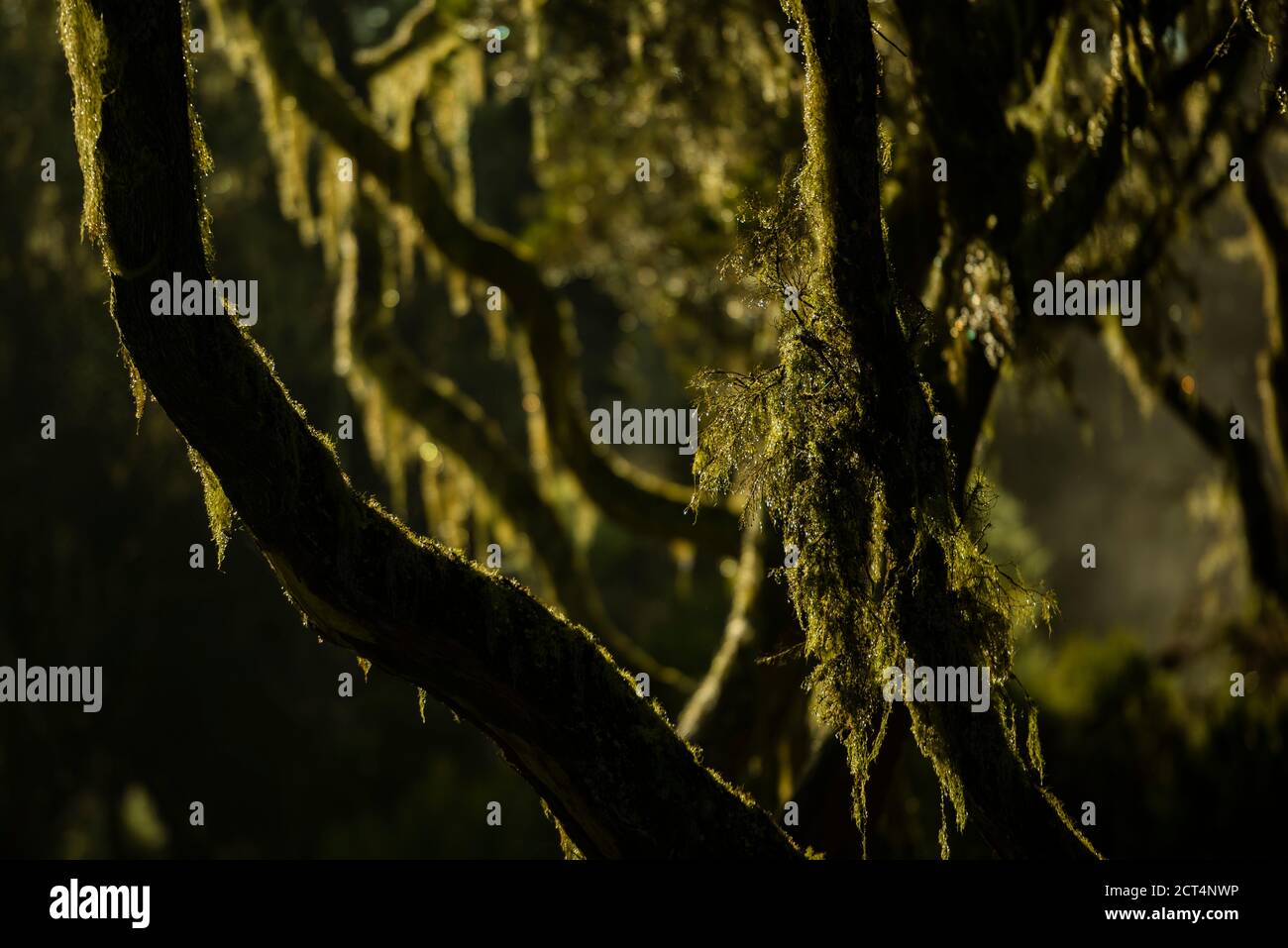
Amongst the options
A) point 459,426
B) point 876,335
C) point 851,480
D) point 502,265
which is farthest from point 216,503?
point 459,426

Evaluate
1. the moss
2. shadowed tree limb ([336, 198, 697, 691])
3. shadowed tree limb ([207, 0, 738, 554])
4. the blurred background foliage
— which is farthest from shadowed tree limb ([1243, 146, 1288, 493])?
the moss

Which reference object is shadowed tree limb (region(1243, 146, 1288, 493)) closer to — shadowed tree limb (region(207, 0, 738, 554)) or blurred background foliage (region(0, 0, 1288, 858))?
blurred background foliage (region(0, 0, 1288, 858))

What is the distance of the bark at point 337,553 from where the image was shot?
2.92 m

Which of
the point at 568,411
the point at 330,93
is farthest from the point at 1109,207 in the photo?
the point at 330,93

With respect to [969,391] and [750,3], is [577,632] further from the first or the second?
[750,3]

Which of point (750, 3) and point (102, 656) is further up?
point (750, 3)

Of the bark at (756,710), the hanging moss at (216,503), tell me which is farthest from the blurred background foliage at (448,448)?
the hanging moss at (216,503)

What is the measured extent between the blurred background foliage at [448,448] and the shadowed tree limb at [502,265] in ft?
0.63

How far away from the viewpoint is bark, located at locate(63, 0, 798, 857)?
292 cm

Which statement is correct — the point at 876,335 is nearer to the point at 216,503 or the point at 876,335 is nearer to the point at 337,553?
the point at 337,553

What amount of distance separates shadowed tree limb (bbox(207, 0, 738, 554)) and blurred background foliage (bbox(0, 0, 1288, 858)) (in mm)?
193

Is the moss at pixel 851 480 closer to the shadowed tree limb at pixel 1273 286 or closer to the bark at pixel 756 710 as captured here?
the bark at pixel 756 710
